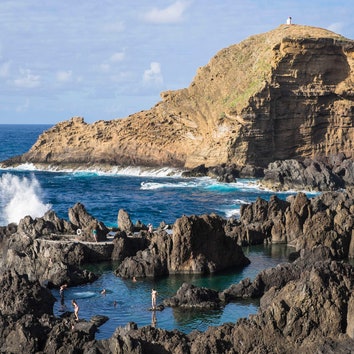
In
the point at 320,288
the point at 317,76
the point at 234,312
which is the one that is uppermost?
the point at 317,76

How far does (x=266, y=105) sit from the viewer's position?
10506cm

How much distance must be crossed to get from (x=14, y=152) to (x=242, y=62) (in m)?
77.8

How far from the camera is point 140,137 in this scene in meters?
120

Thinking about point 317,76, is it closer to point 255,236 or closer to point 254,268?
point 255,236

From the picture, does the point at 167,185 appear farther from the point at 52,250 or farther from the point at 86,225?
the point at 52,250

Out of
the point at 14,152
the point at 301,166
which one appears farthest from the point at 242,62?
the point at 14,152

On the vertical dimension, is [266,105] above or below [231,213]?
above

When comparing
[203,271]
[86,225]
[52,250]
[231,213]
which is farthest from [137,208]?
[203,271]

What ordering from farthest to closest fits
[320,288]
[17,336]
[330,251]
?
[330,251]
[320,288]
[17,336]

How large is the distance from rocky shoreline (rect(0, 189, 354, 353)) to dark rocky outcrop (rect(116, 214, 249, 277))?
0.22ft

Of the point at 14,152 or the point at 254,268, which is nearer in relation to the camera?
the point at 254,268

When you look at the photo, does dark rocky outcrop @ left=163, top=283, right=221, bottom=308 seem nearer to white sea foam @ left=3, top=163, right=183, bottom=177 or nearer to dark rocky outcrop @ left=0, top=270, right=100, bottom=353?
dark rocky outcrop @ left=0, top=270, right=100, bottom=353

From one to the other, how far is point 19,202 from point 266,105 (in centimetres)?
4003

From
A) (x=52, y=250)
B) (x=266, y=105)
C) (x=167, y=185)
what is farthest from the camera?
(x=266, y=105)
